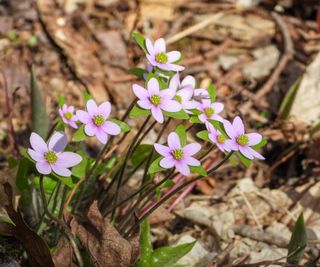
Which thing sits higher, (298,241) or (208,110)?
(208,110)

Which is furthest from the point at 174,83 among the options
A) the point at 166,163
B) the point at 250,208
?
the point at 250,208

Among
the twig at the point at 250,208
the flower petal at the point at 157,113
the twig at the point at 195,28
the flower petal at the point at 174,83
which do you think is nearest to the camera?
the flower petal at the point at 157,113

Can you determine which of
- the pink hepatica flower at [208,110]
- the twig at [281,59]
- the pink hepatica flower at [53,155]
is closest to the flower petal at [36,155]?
the pink hepatica flower at [53,155]

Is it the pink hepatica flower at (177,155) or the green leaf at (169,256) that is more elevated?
the pink hepatica flower at (177,155)

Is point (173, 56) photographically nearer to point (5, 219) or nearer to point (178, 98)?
point (178, 98)

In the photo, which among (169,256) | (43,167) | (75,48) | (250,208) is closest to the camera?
(43,167)

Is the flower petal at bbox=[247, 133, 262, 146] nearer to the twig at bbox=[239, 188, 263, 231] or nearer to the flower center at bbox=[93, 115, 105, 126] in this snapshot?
the flower center at bbox=[93, 115, 105, 126]

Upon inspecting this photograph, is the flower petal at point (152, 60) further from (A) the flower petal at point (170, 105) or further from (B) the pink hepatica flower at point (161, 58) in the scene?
(A) the flower petal at point (170, 105)
